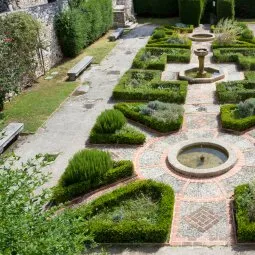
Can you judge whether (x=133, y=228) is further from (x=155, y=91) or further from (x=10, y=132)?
(x=155, y=91)

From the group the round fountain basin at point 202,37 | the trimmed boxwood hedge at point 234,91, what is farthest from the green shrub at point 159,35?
the trimmed boxwood hedge at point 234,91

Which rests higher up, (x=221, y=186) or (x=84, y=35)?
(x=84, y=35)

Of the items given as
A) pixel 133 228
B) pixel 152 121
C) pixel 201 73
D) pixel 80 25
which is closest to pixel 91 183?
pixel 133 228

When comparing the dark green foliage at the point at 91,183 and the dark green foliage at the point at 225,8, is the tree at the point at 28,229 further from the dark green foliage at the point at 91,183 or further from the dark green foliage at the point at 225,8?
the dark green foliage at the point at 225,8

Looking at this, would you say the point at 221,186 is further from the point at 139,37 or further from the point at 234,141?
the point at 139,37

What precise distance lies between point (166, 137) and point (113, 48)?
1298cm

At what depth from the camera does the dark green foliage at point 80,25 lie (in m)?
21.7

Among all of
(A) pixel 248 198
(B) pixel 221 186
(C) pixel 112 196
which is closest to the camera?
(A) pixel 248 198

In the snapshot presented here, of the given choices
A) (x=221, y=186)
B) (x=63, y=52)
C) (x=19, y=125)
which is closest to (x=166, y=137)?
(x=221, y=186)

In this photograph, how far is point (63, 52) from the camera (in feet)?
74.1

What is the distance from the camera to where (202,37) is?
25.4 meters

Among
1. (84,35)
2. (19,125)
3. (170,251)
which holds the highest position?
(84,35)

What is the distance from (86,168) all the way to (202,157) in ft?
11.3

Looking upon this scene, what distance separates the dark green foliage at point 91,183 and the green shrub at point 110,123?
2.00 m
